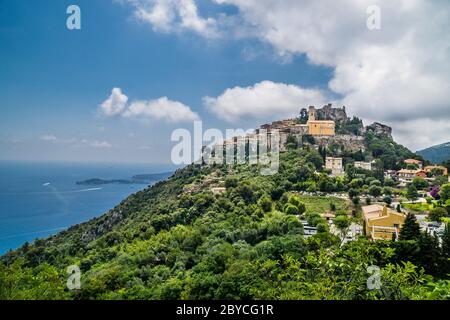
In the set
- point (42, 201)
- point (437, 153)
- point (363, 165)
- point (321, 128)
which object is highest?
point (321, 128)

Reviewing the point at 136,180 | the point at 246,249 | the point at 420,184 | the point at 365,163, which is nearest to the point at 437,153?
the point at 365,163

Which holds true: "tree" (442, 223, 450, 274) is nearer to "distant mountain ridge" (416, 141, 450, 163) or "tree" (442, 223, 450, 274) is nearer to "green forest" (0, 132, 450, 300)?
"green forest" (0, 132, 450, 300)

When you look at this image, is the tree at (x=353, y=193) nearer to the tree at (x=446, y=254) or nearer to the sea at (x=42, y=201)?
the tree at (x=446, y=254)

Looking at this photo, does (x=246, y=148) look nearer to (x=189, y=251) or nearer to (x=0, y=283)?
(x=189, y=251)

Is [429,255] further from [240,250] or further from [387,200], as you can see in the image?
[387,200]

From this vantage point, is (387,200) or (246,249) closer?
(246,249)

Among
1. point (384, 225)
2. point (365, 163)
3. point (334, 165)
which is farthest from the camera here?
point (365, 163)

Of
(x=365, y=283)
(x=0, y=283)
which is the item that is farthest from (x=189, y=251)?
(x=365, y=283)
